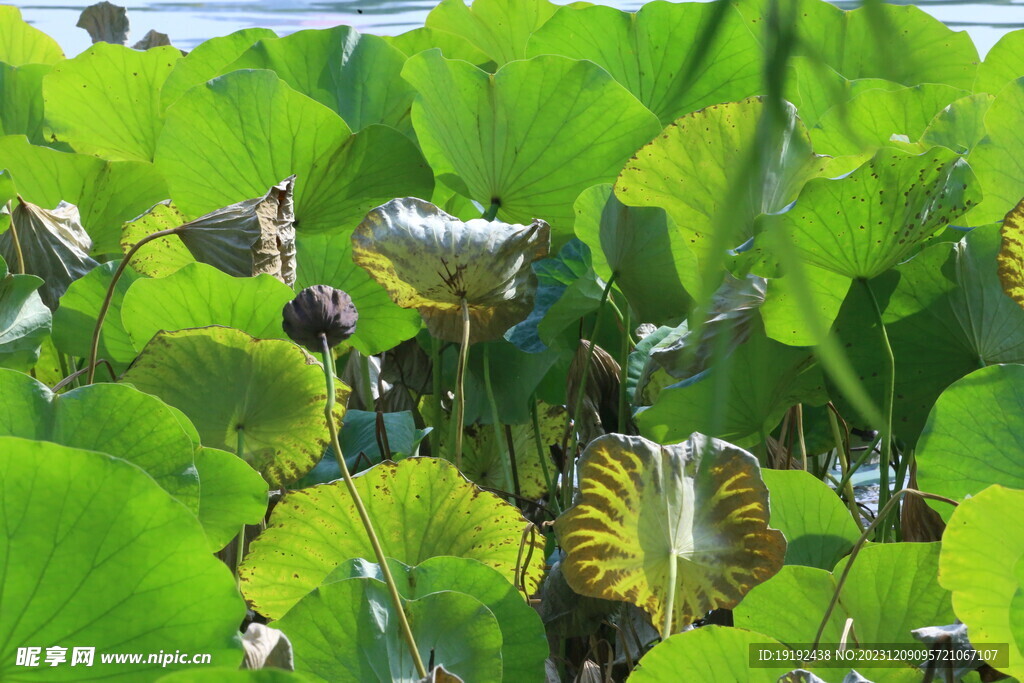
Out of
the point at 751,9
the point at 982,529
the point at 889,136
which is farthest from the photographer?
the point at 751,9

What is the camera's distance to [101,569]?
26 cm

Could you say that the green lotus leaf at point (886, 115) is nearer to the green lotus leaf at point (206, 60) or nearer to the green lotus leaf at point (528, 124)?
the green lotus leaf at point (528, 124)

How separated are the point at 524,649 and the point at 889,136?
380 mm

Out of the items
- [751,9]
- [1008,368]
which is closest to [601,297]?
[1008,368]

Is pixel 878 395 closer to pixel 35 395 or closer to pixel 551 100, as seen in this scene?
pixel 551 100

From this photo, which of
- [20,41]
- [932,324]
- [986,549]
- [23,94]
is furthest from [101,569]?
[20,41]

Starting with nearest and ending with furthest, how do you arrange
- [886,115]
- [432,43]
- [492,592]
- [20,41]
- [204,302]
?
[492,592]
[204,302]
[886,115]
[432,43]
[20,41]

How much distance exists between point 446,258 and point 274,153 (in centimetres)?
16

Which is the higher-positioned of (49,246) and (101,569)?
(49,246)

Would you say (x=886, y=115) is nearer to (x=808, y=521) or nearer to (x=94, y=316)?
(x=808, y=521)

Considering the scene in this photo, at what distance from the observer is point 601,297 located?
0.48m

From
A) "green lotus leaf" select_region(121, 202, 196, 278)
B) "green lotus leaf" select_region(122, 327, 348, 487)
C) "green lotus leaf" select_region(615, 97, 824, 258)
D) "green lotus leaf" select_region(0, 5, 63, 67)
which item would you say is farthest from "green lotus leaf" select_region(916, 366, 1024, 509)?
"green lotus leaf" select_region(0, 5, 63, 67)

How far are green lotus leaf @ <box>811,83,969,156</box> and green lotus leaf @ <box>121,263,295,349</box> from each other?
31 cm

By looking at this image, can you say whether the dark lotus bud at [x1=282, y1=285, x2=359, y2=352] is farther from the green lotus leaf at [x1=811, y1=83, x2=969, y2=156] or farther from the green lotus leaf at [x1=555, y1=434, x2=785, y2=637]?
the green lotus leaf at [x1=811, y1=83, x2=969, y2=156]
